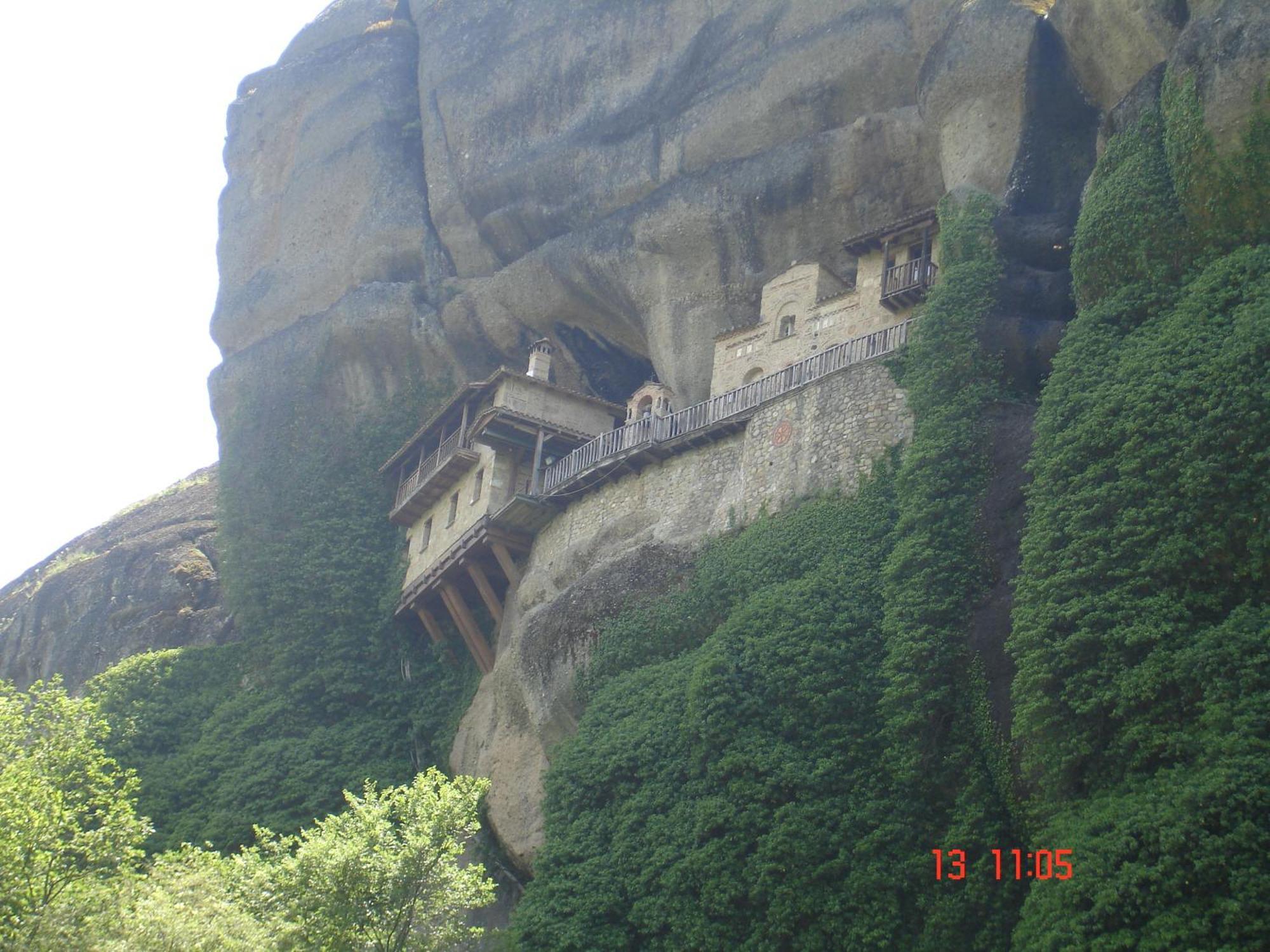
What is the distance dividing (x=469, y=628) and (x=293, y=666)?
16.8 feet

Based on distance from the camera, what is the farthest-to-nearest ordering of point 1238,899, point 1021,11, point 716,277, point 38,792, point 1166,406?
1. point 716,277
2. point 1021,11
3. point 38,792
4. point 1166,406
5. point 1238,899

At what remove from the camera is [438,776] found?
1032 inches

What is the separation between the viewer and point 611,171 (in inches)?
1620

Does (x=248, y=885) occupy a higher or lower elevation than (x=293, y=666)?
lower

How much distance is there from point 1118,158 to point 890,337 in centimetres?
576

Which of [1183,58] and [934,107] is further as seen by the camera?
[934,107]

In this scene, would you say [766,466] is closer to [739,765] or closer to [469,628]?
[739,765]

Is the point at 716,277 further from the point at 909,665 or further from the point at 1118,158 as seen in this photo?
the point at 909,665

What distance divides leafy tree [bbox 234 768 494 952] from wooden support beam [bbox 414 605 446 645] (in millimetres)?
12519

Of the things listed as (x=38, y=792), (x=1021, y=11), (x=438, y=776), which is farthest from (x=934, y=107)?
(x=38, y=792)

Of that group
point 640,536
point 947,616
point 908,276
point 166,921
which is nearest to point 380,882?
point 166,921

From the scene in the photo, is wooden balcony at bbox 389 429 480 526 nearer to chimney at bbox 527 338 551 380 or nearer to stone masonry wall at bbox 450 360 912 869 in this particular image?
chimney at bbox 527 338 551 380
